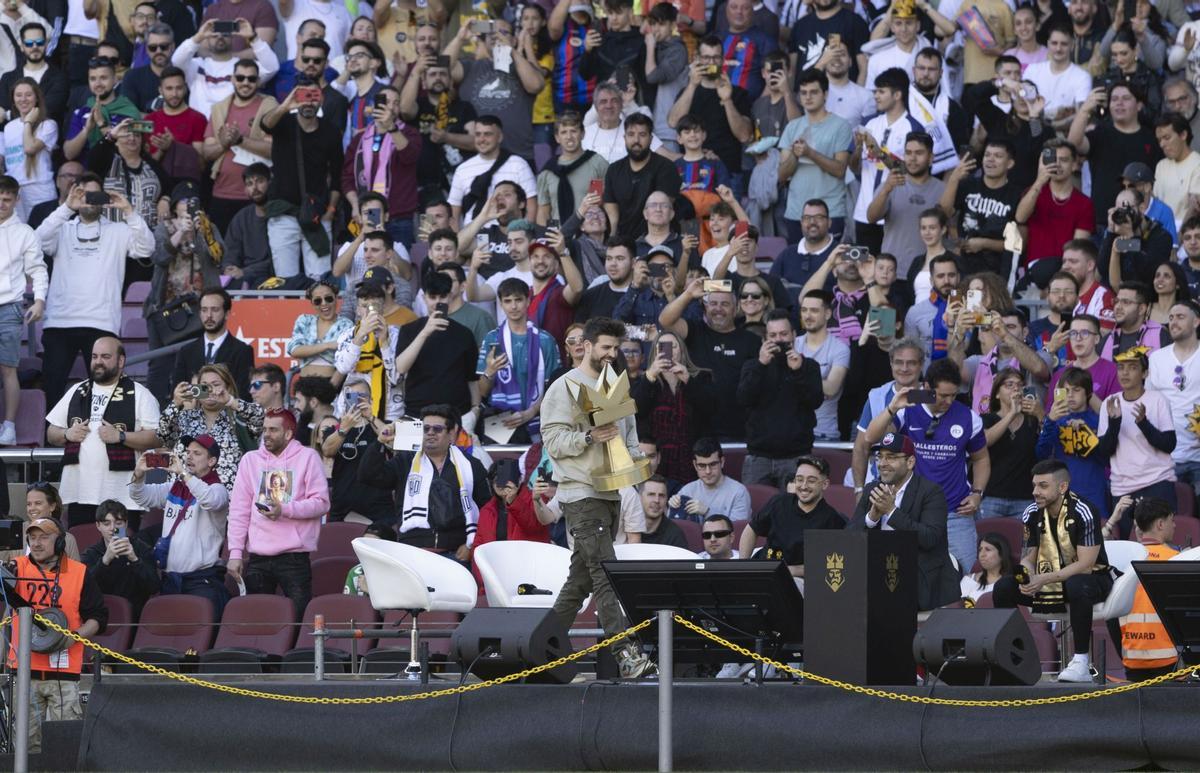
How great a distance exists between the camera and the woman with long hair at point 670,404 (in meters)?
15.7

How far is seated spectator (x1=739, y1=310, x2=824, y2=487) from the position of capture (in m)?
15.6

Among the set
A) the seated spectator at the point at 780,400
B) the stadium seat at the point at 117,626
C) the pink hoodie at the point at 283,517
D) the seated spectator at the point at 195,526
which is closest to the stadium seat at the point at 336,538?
the pink hoodie at the point at 283,517

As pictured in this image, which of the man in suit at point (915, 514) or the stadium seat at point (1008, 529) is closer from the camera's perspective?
the man in suit at point (915, 514)

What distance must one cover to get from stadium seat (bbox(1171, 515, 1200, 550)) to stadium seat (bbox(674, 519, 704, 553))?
10.2 feet

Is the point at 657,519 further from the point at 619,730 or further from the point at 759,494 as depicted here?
the point at 619,730

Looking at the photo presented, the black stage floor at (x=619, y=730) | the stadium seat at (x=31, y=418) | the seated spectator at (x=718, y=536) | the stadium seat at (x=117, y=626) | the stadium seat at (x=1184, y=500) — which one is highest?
the stadium seat at (x=31, y=418)

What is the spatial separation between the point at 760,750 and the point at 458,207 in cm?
916

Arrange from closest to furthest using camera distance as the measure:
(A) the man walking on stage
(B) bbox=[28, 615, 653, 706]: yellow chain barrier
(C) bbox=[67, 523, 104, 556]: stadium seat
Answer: (B) bbox=[28, 615, 653, 706]: yellow chain barrier → (A) the man walking on stage → (C) bbox=[67, 523, 104, 556]: stadium seat

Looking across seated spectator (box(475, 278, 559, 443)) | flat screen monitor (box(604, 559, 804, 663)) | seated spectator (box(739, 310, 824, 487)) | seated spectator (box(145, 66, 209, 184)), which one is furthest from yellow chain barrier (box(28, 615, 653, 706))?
seated spectator (box(145, 66, 209, 184))

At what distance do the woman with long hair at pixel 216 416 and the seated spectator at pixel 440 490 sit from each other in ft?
4.49

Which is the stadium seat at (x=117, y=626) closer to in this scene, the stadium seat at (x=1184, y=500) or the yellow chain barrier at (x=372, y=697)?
the yellow chain barrier at (x=372, y=697)

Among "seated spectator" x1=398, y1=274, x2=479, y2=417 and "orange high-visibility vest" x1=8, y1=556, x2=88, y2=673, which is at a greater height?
"seated spectator" x1=398, y1=274, x2=479, y2=417

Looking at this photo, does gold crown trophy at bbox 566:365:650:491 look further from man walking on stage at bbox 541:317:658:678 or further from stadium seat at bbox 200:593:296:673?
stadium seat at bbox 200:593:296:673

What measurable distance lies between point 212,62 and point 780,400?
7.94m
